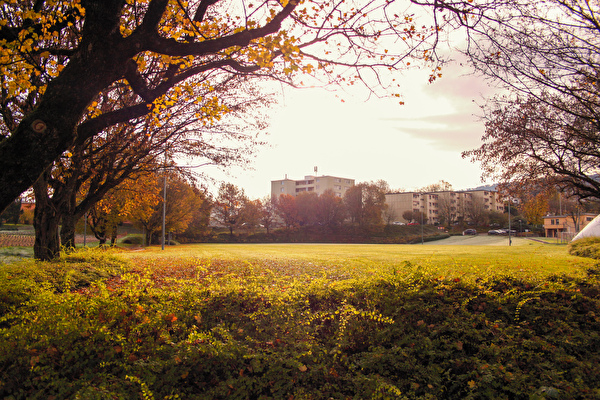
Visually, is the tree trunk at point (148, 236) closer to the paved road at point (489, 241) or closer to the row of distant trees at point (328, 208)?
the row of distant trees at point (328, 208)

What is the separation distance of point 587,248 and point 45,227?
76.4ft

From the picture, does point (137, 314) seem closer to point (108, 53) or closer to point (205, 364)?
point (205, 364)

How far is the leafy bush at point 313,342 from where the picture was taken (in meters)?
3.64

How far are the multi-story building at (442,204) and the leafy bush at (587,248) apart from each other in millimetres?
76413

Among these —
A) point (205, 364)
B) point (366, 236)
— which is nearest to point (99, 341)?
point (205, 364)

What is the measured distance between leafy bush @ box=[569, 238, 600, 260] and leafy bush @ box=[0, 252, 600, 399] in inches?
569

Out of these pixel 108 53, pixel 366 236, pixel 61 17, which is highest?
pixel 61 17

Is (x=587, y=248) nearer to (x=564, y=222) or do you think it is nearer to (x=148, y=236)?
(x=148, y=236)

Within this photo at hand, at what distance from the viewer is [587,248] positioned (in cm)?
1783

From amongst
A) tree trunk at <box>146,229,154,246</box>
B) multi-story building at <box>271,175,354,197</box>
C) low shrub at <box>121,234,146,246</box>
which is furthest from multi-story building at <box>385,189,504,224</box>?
low shrub at <box>121,234,146,246</box>

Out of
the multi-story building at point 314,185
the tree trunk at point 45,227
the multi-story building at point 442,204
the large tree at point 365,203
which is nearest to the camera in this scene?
the tree trunk at point 45,227

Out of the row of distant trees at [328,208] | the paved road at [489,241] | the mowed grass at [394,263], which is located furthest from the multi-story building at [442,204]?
the mowed grass at [394,263]

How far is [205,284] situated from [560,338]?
4.96 m

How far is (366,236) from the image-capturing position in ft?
241
